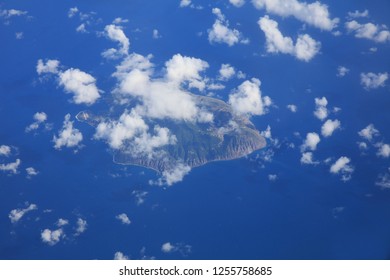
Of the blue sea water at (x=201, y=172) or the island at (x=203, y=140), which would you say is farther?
the island at (x=203, y=140)

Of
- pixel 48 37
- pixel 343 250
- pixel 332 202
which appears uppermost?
pixel 48 37

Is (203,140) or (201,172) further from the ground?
(203,140)

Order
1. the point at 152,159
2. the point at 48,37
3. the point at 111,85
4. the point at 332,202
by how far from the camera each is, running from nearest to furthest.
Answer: the point at 332,202 → the point at 152,159 → the point at 111,85 → the point at 48,37

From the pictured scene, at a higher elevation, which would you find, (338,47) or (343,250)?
(338,47)

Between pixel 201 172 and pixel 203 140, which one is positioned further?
pixel 203 140

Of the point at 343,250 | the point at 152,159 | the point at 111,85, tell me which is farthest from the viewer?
the point at 111,85

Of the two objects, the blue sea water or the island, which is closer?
the blue sea water
